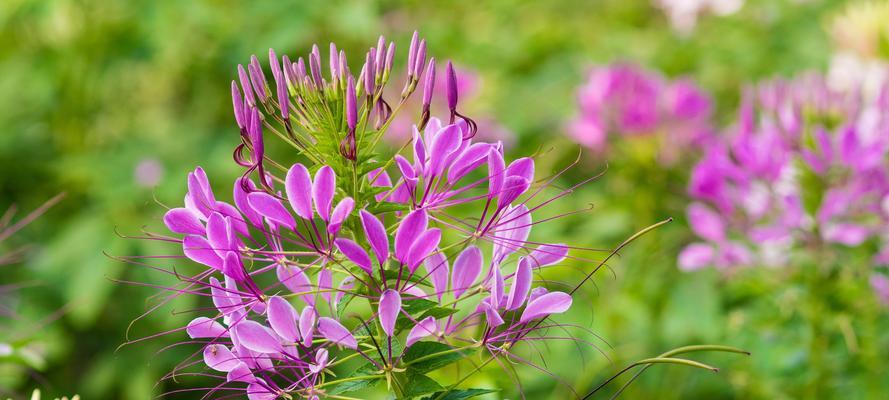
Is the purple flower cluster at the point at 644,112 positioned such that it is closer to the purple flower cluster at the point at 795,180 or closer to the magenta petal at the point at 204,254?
the purple flower cluster at the point at 795,180

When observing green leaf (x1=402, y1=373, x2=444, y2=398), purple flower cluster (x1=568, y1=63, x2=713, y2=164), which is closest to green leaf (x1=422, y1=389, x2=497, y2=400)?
green leaf (x1=402, y1=373, x2=444, y2=398)

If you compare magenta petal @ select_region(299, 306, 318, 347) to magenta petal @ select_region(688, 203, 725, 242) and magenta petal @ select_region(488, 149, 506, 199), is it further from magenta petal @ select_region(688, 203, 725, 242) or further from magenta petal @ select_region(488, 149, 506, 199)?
magenta petal @ select_region(688, 203, 725, 242)

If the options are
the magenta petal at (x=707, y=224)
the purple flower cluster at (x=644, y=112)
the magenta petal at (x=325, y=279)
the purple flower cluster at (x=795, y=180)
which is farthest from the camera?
the purple flower cluster at (x=644, y=112)

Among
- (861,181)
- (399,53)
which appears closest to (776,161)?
(861,181)

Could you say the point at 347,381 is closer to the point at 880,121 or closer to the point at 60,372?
the point at 880,121

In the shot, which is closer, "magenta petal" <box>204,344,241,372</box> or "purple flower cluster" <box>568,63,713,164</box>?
"magenta petal" <box>204,344,241,372</box>

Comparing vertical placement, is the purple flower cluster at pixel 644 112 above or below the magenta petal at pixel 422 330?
below

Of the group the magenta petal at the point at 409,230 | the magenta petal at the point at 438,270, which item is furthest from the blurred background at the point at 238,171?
the magenta petal at the point at 409,230

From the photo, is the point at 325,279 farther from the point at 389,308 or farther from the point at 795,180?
the point at 795,180

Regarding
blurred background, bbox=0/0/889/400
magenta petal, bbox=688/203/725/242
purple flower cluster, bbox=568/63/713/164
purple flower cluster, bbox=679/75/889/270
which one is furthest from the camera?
purple flower cluster, bbox=568/63/713/164
